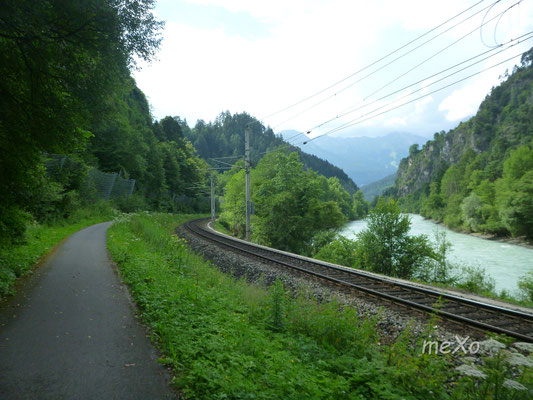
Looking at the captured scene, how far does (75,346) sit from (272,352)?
2685mm

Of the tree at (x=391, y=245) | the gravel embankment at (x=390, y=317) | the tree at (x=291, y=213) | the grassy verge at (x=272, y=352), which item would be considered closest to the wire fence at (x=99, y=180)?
the gravel embankment at (x=390, y=317)

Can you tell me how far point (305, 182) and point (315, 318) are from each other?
96.7 feet

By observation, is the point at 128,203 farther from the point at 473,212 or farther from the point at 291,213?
the point at 473,212

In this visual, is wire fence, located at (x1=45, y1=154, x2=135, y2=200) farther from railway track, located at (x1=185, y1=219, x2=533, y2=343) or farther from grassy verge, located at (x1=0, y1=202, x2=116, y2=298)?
railway track, located at (x1=185, y1=219, x2=533, y2=343)

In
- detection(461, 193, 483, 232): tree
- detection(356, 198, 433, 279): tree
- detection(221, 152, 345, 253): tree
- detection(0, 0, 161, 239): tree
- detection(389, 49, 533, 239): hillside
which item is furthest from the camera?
detection(461, 193, 483, 232): tree

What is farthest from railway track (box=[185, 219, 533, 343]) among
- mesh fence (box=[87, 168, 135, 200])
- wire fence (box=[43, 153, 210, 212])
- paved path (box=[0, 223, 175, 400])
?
mesh fence (box=[87, 168, 135, 200])

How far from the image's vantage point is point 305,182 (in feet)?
114

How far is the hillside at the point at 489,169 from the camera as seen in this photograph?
4103 centimetres

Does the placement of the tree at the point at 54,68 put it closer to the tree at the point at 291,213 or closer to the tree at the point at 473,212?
the tree at the point at 291,213

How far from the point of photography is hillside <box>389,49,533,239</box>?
4103 cm

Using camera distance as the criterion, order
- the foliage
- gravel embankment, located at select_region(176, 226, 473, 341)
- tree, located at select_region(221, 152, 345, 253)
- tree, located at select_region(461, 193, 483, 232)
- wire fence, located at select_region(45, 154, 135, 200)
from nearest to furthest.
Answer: gravel embankment, located at select_region(176, 226, 473, 341)
wire fence, located at select_region(45, 154, 135, 200)
the foliage
tree, located at select_region(221, 152, 345, 253)
tree, located at select_region(461, 193, 483, 232)

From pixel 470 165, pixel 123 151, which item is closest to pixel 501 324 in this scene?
pixel 123 151

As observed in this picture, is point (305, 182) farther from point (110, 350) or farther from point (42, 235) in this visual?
point (110, 350)

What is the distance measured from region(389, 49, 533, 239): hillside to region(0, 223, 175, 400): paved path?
17.8m
